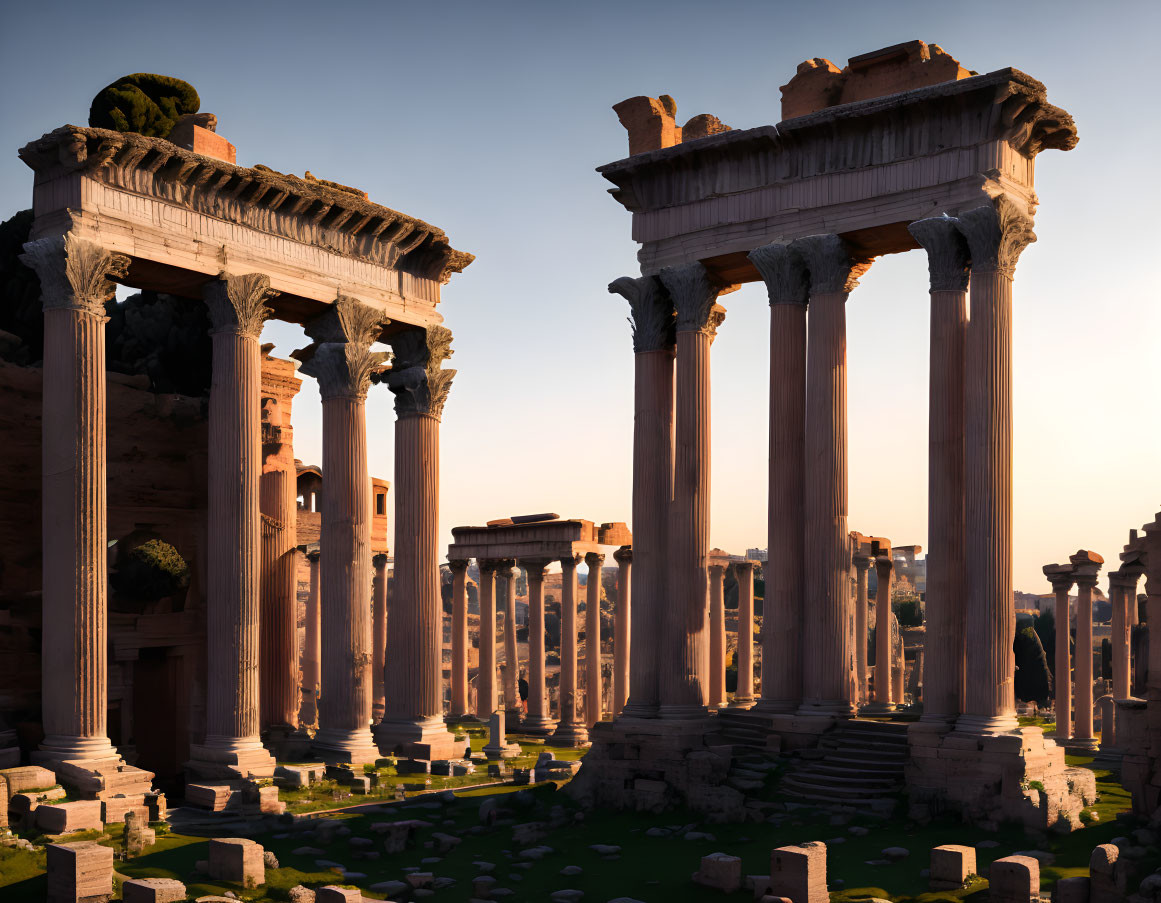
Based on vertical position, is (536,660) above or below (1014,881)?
below

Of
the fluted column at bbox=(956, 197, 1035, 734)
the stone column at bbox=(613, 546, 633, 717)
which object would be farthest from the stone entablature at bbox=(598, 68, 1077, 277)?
the stone column at bbox=(613, 546, 633, 717)

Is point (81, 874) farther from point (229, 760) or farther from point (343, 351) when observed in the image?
point (343, 351)

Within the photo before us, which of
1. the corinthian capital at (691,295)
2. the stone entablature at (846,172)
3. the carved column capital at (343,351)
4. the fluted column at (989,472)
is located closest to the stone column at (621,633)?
the carved column capital at (343,351)

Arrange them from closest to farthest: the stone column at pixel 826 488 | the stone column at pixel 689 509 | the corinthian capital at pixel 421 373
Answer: the stone column at pixel 826 488 < the stone column at pixel 689 509 < the corinthian capital at pixel 421 373

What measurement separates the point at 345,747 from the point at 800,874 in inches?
571

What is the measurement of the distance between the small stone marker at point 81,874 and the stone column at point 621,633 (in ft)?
88.4

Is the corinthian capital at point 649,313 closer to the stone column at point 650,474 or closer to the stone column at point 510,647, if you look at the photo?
the stone column at point 650,474

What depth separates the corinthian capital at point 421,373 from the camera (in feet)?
108

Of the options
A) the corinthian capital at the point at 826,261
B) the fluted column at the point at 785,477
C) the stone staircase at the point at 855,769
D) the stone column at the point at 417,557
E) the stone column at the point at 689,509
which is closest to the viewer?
the stone staircase at the point at 855,769

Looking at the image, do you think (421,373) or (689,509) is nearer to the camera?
(689,509)

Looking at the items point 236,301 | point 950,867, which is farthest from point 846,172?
point 950,867

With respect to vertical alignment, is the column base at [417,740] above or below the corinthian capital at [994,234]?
below

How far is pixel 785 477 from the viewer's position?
27.4 metres

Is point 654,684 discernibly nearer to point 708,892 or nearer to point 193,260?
point 708,892
